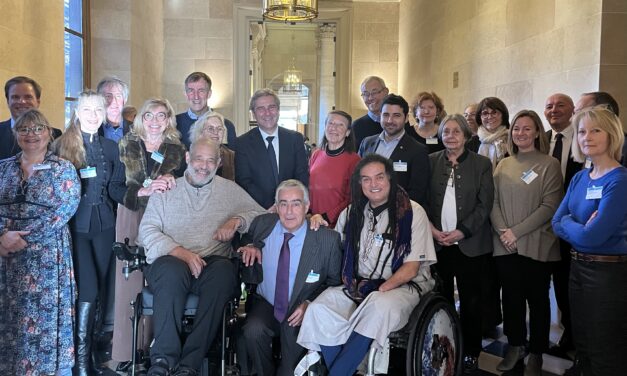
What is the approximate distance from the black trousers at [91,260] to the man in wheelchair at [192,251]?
41 centimetres

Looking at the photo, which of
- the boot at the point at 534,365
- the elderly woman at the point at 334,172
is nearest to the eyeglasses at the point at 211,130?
the elderly woman at the point at 334,172

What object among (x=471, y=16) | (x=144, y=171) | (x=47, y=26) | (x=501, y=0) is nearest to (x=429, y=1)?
(x=471, y=16)

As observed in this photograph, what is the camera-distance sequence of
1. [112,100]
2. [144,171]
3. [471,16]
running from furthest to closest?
[471,16]
[112,100]
[144,171]

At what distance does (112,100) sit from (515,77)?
3.83 meters

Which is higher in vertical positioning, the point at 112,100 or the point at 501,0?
the point at 501,0

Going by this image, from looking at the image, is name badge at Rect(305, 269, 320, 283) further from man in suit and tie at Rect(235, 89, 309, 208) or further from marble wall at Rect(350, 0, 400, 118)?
marble wall at Rect(350, 0, 400, 118)

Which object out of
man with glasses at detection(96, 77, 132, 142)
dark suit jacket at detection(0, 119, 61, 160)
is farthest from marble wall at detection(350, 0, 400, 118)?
dark suit jacket at detection(0, 119, 61, 160)

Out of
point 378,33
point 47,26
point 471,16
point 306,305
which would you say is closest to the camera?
point 306,305

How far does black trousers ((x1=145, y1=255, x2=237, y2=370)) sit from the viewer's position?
2.60 meters

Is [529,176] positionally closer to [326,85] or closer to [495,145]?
[495,145]

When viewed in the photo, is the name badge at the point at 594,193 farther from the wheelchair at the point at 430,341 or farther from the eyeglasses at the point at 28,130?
the eyeglasses at the point at 28,130

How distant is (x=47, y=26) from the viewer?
14.8 ft

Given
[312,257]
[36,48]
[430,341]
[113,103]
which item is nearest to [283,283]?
[312,257]

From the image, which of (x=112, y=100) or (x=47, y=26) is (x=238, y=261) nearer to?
(x=112, y=100)
